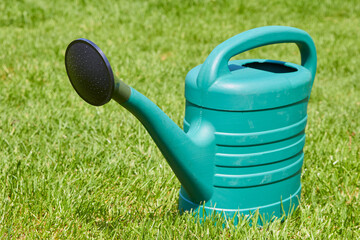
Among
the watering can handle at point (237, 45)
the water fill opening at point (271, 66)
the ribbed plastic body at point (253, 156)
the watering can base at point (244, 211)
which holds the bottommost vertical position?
the watering can base at point (244, 211)

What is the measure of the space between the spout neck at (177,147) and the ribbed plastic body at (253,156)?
4 cm

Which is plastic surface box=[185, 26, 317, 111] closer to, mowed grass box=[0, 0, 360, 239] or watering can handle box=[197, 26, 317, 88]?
watering can handle box=[197, 26, 317, 88]

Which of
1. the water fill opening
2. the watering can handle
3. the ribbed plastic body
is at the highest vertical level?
the watering can handle

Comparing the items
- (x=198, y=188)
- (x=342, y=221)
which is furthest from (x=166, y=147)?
(x=342, y=221)

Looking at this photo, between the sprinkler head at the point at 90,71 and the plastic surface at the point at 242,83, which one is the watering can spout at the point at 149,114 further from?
the plastic surface at the point at 242,83

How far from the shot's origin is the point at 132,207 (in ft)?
5.95

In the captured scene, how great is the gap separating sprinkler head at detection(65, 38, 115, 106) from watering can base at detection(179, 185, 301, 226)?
569 mm

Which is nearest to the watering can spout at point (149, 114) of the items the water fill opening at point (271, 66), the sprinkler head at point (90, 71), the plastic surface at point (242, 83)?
the sprinkler head at point (90, 71)

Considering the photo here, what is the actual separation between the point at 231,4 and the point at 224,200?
4.65 m

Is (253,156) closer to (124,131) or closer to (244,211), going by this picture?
(244,211)

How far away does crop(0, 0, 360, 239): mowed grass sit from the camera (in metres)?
1.66

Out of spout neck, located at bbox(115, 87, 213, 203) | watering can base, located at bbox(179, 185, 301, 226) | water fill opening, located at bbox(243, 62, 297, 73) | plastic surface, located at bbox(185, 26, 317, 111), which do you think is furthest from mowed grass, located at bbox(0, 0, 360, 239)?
water fill opening, located at bbox(243, 62, 297, 73)

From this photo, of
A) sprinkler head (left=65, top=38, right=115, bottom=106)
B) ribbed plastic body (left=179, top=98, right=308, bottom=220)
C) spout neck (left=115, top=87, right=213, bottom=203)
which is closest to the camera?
sprinkler head (left=65, top=38, right=115, bottom=106)

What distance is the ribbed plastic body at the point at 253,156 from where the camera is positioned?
1.51m
